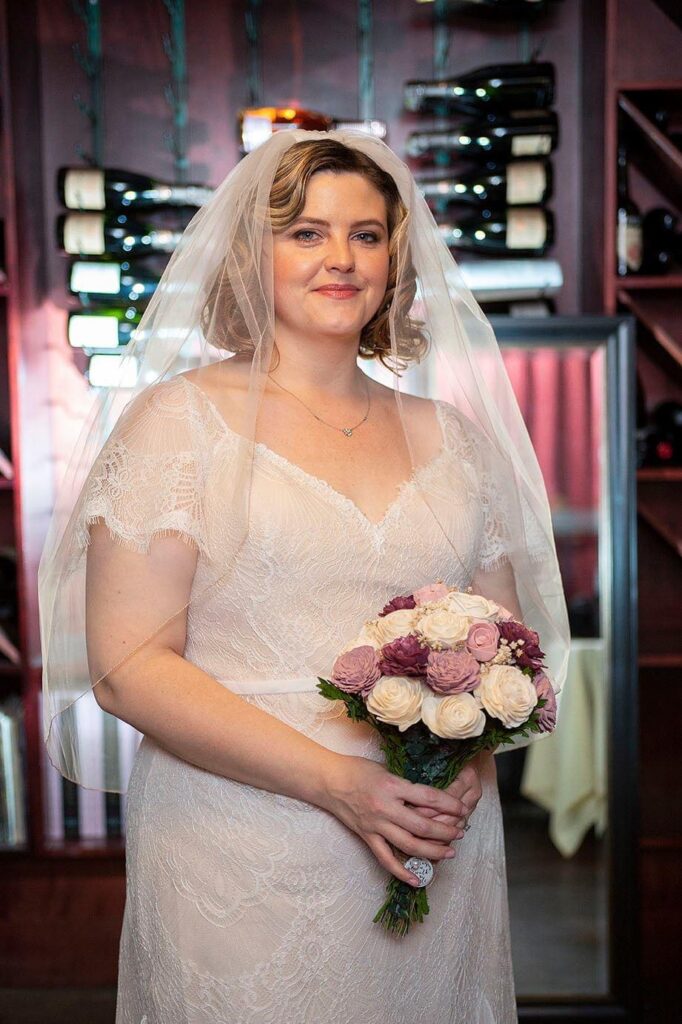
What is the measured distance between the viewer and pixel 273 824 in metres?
1.69

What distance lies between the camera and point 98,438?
192cm

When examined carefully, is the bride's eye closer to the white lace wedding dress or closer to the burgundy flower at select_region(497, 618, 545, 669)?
the white lace wedding dress

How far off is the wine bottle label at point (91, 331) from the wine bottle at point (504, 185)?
1.02 m

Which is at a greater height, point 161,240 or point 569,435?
point 161,240

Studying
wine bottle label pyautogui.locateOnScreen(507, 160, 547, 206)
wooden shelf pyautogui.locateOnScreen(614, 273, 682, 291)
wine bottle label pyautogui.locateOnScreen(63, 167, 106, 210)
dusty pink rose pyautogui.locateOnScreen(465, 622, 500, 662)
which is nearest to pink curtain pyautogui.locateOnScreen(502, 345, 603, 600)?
wooden shelf pyautogui.locateOnScreen(614, 273, 682, 291)

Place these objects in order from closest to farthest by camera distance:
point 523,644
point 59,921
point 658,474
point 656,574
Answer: point 523,644 → point 658,474 → point 59,921 → point 656,574

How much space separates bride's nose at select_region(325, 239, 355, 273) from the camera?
175cm

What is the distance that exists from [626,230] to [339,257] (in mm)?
1908

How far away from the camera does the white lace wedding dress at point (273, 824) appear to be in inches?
65.3

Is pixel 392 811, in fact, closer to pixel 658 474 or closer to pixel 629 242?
pixel 658 474

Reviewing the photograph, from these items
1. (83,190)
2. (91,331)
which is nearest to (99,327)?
(91,331)

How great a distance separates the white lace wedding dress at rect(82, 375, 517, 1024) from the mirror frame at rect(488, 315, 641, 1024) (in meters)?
1.48

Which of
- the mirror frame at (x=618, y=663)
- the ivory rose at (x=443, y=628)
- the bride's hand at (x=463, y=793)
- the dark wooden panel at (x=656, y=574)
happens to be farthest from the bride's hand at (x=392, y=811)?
the dark wooden panel at (x=656, y=574)

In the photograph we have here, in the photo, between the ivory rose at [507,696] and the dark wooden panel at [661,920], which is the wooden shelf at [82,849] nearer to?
the dark wooden panel at [661,920]
